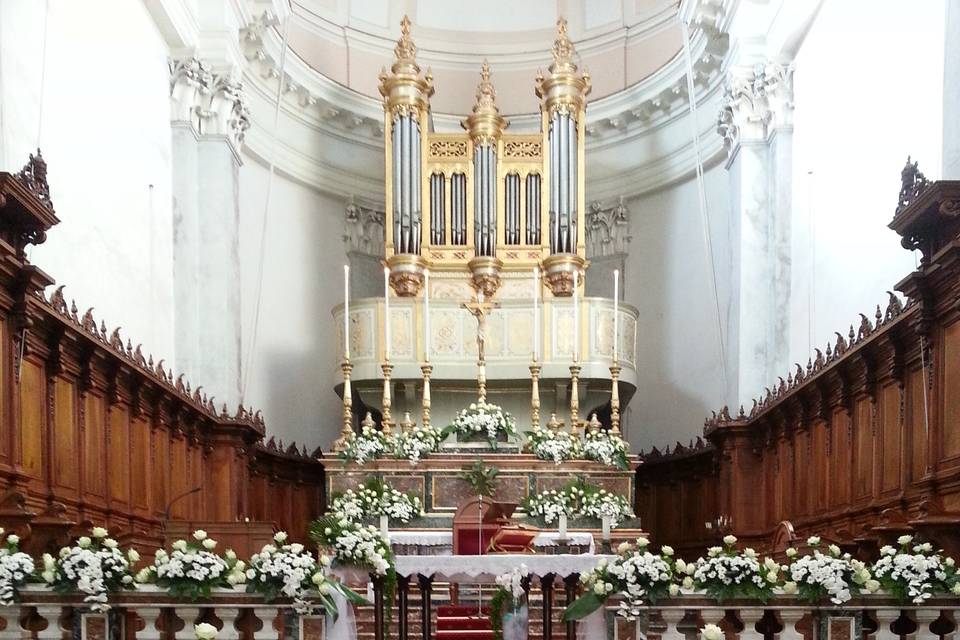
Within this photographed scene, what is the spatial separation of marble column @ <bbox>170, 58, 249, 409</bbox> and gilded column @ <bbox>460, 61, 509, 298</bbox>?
11.5 feet

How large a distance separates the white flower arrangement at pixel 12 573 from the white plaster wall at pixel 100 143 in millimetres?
3943

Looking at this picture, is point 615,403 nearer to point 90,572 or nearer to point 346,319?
point 346,319

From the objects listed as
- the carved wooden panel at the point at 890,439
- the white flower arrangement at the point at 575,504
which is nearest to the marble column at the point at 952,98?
the carved wooden panel at the point at 890,439

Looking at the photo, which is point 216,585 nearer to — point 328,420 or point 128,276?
point 128,276

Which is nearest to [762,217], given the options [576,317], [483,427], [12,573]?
[576,317]

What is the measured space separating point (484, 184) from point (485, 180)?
6 centimetres

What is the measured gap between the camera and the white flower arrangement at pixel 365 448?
40.9ft

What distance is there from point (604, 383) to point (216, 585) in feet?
33.0

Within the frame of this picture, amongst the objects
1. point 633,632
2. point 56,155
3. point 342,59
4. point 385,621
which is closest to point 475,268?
point 342,59

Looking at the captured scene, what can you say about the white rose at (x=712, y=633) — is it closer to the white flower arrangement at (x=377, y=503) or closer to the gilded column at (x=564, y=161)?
the white flower arrangement at (x=377, y=503)

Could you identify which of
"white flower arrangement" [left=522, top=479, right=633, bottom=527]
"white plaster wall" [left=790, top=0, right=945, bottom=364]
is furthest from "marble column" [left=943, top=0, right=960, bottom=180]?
"white flower arrangement" [left=522, top=479, right=633, bottom=527]

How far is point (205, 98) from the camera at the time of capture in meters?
14.3

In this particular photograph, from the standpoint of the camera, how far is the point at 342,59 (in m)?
18.4

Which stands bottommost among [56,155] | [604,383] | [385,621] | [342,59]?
[385,621]
